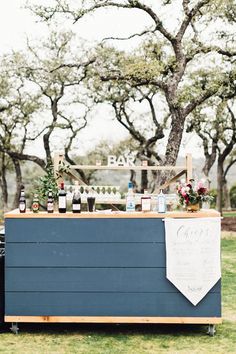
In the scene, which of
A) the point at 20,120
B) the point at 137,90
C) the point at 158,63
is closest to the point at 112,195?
the point at 158,63

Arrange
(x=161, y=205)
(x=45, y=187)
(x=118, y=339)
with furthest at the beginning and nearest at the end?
(x=45, y=187) < (x=161, y=205) < (x=118, y=339)

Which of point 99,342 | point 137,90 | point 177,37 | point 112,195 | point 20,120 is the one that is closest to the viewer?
point 99,342

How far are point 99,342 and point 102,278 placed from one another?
512 mm

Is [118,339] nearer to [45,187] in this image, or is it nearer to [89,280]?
[89,280]

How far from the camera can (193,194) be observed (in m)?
5.21

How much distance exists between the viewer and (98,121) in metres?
22.2

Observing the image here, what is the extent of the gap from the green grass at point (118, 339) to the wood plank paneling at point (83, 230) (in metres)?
0.80

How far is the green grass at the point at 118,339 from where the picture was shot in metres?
4.77

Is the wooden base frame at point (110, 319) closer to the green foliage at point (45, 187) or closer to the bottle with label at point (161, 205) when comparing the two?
the bottle with label at point (161, 205)

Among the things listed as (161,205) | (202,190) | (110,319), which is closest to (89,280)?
(110,319)

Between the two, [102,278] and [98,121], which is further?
[98,121]

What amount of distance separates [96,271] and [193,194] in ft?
3.39

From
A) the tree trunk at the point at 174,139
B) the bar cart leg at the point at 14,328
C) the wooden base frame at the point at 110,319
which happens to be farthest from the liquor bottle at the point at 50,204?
the tree trunk at the point at 174,139

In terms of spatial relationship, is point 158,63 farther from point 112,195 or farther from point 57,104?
point 57,104
